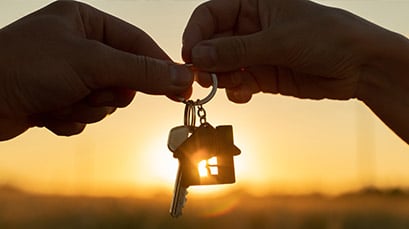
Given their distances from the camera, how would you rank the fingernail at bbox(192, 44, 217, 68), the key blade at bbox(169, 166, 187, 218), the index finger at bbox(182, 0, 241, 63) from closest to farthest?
the key blade at bbox(169, 166, 187, 218)
the fingernail at bbox(192, 44, 217, 68)
the index finger at bbox(182, 0, 241, 63)

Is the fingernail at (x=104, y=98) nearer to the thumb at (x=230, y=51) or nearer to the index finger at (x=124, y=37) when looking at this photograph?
the index finger at (x=124, y=37)

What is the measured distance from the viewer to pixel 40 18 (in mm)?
3248

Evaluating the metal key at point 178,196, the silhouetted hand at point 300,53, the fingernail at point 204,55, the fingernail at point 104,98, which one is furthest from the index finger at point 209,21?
the metal key at point 178,196

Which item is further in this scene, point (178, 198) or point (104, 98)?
point (104, 98)

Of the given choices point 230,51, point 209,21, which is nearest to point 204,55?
point 230,51

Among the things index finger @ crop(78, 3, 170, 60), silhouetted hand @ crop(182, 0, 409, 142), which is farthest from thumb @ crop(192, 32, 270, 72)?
index finger @ crop(78, 3, 170, 60)

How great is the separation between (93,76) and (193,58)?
348mm

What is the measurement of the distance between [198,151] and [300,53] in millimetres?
509

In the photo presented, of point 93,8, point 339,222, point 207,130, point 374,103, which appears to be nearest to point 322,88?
point 374,103

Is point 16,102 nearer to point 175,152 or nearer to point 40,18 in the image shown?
point 40,18

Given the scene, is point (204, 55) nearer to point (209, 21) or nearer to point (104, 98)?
point (209, 21)

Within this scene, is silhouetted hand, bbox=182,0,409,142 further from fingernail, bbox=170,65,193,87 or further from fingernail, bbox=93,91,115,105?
fingernail, bbox=93,91,115,105

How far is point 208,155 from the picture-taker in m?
3.27

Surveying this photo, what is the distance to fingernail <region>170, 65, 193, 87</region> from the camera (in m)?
3.29
